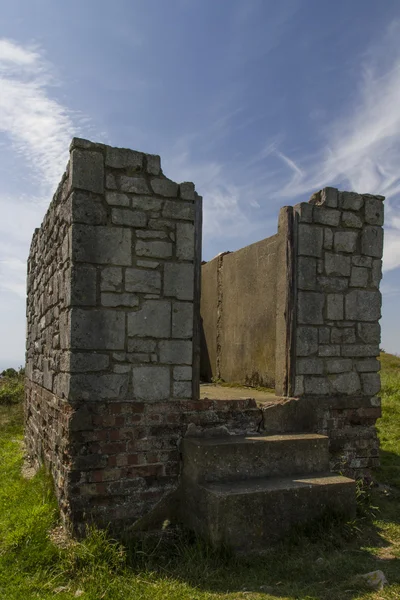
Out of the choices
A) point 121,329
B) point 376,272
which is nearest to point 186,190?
point 121,329

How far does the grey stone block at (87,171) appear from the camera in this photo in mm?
4188

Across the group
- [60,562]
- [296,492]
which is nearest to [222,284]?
[296,492]

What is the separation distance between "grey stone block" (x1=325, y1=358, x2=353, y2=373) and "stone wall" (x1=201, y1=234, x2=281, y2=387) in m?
0.72

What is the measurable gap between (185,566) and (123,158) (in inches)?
127

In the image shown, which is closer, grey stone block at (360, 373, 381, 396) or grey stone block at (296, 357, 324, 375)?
grey stone block at (296, 357, 324, 375)

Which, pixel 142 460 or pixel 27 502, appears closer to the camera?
pixel 142 460

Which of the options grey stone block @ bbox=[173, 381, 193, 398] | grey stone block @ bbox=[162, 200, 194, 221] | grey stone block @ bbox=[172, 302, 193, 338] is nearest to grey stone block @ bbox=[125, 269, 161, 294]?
grey stone block @ bbox=[172, 302, 193, 338]

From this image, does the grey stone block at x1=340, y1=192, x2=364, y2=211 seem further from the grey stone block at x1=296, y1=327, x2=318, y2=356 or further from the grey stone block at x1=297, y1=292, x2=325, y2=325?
the grey stone block at x1=296, y1=327, x2=318, y2=356

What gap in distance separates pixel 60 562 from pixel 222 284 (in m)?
4.20

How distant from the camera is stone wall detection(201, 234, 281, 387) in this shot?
578 centimetres

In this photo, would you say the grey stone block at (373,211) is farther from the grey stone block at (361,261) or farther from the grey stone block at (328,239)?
the grey stone block at (328,239)

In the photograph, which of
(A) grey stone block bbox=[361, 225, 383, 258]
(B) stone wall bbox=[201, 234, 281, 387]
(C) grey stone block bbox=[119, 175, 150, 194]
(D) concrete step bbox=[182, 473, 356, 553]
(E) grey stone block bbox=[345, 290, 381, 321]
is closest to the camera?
(D) concrete step bbox=[182, 473, 356, 553]

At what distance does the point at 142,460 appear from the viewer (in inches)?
168

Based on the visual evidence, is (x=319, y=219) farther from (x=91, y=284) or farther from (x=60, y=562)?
(x=60, y=562)
